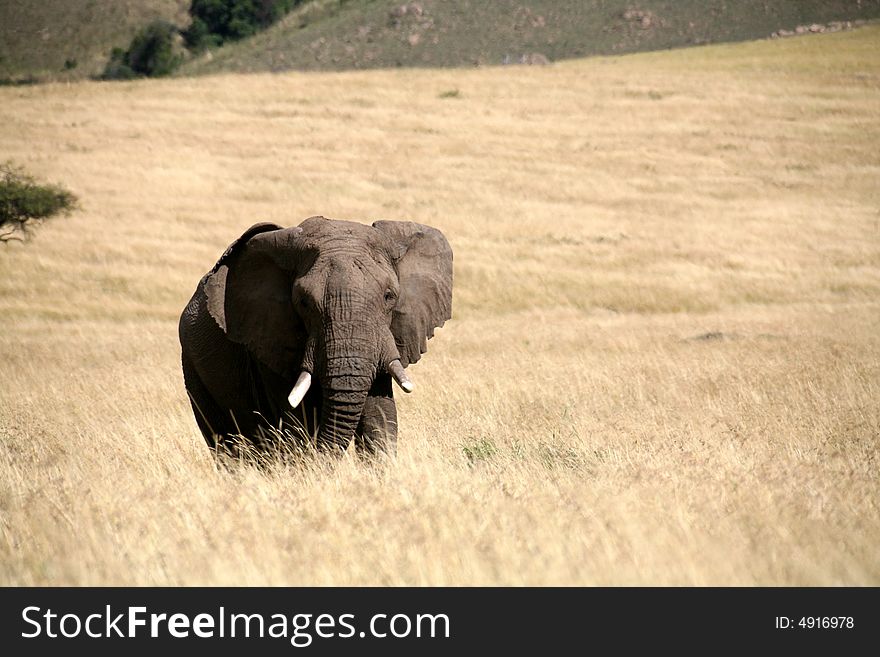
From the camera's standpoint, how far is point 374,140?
156 ft

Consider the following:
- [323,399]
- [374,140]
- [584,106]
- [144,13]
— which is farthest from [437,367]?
[144,13]

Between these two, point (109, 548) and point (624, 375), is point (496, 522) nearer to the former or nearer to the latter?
point (109, 548)

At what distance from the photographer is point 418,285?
9.31 m

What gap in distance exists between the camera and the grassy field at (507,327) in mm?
6223

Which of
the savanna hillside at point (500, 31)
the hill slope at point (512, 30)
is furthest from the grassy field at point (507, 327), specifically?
the hill slope at point (512, 30)

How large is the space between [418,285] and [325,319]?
1115mm

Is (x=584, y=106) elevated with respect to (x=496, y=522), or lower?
lower

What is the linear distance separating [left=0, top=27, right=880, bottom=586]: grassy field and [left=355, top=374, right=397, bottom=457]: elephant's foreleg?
38 cm

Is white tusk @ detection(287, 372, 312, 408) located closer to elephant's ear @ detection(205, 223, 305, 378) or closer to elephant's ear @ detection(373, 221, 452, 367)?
elephant's ear @ detection(205, 223, 305, 378)

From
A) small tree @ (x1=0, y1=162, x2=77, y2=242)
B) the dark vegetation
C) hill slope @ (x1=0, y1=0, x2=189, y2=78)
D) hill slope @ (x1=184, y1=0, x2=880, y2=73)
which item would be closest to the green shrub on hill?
the dark vegetation

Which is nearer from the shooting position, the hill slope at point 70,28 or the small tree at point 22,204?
the small tree at point 22,204

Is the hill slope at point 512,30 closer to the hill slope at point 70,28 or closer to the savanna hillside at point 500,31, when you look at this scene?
the savanna hillside at point 500,31

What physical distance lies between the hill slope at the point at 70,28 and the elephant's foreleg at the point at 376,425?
13492 cm

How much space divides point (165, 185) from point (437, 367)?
2453 cm
